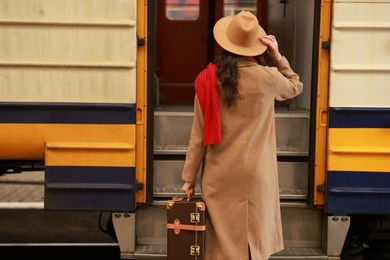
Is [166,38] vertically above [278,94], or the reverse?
[166,38]

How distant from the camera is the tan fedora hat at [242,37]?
2.91 metres

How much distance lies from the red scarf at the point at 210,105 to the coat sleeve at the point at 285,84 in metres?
0.31

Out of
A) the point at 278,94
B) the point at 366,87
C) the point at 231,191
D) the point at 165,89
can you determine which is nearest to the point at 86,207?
the point at 231,191


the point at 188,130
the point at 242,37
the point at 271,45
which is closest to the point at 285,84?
the point at 271,45

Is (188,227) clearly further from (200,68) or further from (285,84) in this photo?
(200,68)

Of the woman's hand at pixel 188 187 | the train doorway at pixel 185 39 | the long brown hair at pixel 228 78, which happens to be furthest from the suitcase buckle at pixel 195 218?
the train doorway at pixel 185 39

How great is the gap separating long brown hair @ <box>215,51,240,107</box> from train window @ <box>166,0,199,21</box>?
3.05 meters

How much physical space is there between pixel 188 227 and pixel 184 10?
332cm

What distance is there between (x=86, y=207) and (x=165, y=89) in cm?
237

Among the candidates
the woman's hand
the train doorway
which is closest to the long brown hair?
the woman's hand

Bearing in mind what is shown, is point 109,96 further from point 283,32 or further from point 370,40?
point 283,32

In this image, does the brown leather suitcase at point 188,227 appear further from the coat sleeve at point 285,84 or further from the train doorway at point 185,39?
the train doorway at point 185,39

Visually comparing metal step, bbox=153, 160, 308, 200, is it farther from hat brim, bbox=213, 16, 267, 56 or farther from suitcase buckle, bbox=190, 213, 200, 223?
hat brim, bbox=213, 16, 267, 56

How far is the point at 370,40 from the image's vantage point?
146 inches
